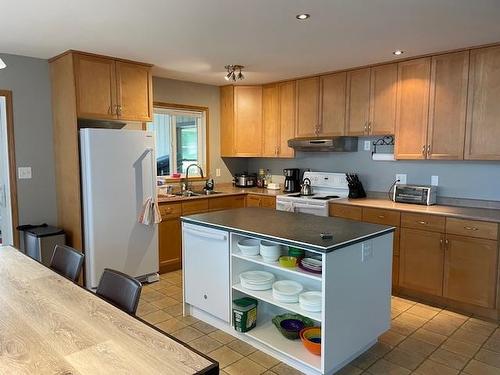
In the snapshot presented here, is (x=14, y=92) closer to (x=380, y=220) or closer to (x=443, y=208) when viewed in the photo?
(x=380, y=220)

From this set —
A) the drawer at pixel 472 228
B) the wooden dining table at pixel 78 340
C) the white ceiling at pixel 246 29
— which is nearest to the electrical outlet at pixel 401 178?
the drawer at pixel 472 228

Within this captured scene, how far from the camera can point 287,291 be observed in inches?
99.9

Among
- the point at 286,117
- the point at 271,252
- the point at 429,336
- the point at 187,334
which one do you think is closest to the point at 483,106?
the point at 429,336

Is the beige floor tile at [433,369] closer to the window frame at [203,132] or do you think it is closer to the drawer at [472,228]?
the drawer at [472,228]

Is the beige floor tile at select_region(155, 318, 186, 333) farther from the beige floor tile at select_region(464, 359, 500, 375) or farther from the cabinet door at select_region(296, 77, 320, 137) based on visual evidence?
the cabinet door at select_region(296, 77, 320, 137)

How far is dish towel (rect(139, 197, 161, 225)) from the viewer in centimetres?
392

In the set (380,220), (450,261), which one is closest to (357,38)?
(380,220)

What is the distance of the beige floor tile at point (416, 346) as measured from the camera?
2.70 metres

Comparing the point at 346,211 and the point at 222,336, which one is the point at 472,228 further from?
the point at 222,336

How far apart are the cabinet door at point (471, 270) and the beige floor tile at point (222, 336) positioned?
77.8 inches

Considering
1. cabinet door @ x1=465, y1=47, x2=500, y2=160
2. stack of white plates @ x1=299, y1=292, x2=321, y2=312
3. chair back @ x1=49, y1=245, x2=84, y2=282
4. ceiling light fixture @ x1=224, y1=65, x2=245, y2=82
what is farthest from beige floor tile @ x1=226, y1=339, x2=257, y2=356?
ceiling light fixture @ x1=224, y1=65, x2=245, y2=82

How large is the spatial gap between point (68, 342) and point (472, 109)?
3.66 metres

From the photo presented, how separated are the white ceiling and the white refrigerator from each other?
873mm

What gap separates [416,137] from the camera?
12.7 ft
